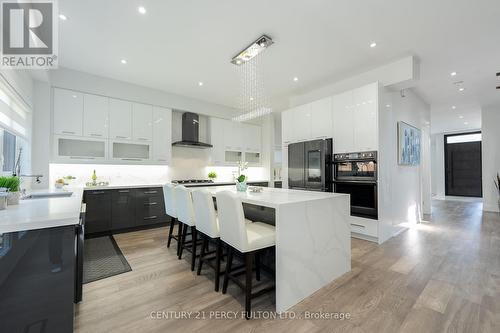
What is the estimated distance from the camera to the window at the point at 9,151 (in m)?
2.55

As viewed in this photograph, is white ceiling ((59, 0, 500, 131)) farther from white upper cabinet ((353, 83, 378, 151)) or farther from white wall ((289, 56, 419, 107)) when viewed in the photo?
white upper cabinet ((353, 83, 378, 151))

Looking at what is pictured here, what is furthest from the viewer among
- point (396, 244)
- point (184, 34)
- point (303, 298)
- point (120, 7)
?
point (396, 244)

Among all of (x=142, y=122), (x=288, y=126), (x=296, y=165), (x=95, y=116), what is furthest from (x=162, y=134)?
(x=296, y=165)

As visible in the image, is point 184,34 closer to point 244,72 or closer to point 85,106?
point 244,72

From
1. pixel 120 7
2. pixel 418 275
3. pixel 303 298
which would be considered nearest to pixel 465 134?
pixel 418 275

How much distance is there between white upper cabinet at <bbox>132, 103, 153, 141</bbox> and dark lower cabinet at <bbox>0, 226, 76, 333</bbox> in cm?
362

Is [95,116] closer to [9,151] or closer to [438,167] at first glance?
[9,151]

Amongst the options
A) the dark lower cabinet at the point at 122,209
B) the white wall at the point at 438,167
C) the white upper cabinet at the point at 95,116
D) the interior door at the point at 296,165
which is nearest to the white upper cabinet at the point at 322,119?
the interior door at the point at 296,165

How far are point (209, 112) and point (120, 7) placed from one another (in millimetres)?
3249

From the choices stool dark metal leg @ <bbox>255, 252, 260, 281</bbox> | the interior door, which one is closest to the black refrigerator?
the interior door

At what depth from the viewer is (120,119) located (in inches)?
166

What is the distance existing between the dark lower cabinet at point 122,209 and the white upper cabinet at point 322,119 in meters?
3.34

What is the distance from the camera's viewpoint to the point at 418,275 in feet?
7.63

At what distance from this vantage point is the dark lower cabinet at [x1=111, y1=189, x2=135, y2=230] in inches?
152
